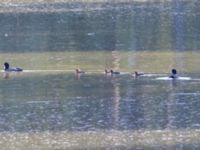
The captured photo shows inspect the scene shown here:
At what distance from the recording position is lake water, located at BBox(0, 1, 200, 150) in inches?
1183

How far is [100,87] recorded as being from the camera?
3834 centimetres

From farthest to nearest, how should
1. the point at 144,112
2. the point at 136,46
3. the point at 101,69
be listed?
1. the point at 136,46
2. the point at 101,69
3. the point at 144,112

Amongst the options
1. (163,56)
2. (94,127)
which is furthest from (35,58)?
(94,127)

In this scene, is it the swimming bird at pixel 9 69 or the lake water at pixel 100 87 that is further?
the swimming bird at pixel 9 69

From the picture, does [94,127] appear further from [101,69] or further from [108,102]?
[101,69]

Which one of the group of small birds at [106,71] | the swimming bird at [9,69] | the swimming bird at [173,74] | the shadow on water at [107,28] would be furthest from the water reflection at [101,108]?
the shadow on water at [107,28]

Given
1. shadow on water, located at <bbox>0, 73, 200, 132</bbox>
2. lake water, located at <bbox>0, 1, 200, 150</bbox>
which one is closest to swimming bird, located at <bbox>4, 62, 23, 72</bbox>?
lake water, located at <bbox>0, 1, 200, 150</bbox>

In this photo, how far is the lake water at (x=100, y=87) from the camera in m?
Answer: 30.0

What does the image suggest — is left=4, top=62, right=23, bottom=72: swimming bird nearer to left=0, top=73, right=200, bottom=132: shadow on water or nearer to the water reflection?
the water reflection

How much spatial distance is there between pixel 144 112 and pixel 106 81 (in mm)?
6262

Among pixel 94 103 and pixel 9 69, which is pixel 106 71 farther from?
pixel 94 103

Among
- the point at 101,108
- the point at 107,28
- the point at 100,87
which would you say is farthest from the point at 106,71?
the point at 107,28

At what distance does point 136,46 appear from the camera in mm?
50938

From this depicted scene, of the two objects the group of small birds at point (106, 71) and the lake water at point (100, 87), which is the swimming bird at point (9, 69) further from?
the lake water at point (100, 87)
